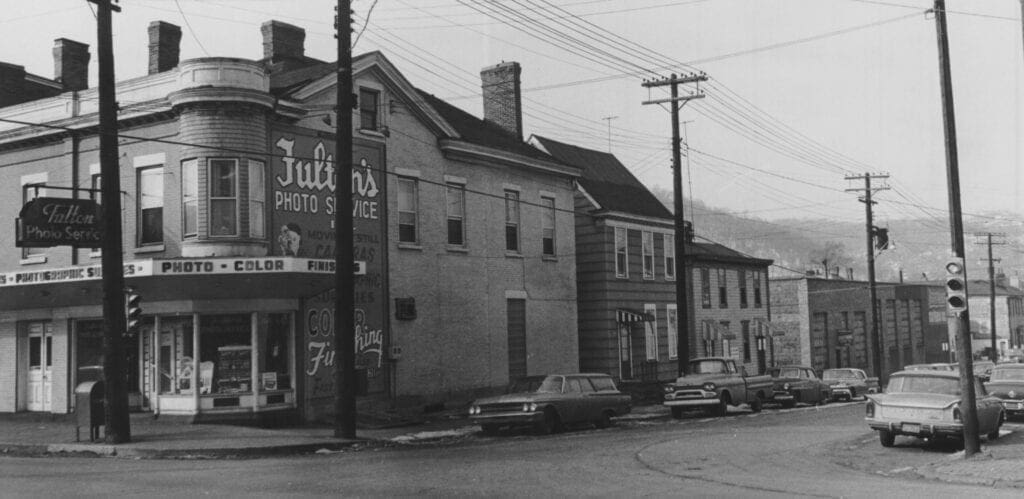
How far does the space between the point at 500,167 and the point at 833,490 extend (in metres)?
20.7

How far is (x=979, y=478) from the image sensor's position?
564 inches

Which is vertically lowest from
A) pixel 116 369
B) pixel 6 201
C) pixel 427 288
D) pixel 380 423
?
pixel 380 423

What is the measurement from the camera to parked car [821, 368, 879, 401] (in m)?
40.1

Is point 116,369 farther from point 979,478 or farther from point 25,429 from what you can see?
point 979,478

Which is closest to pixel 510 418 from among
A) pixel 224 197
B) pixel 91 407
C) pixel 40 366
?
pixel 224 197

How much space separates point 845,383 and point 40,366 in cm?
3000

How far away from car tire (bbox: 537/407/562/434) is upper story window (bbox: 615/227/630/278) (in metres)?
15.8

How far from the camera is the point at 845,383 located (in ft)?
133

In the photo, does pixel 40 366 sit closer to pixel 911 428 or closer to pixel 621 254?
pixel 621 254

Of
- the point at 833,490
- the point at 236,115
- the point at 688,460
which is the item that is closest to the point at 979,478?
the point at 833,490

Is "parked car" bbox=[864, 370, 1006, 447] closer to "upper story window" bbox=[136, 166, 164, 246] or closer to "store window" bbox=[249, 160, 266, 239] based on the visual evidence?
"store window" bbox=[249, 160, 266, 239]

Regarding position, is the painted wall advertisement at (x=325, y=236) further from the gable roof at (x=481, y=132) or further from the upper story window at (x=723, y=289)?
the upper story window at (x=723, y=289)

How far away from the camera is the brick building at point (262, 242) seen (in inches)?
912

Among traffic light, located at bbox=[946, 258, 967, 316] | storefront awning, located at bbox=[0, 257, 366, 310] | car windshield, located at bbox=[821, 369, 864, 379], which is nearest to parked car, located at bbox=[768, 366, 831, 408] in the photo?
car windshield, located at bbox=[821, 369, 864, 379]
